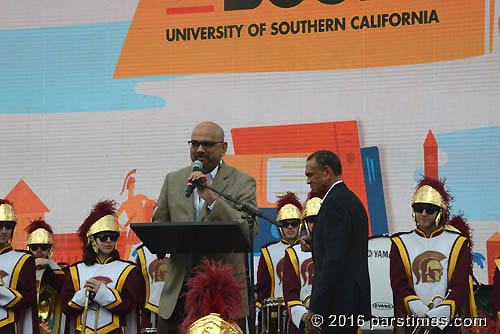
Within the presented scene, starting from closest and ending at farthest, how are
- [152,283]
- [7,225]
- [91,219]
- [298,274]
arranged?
1. [7,225]
2. [91,219]
3. [298,274]
4. [152,283]

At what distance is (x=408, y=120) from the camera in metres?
8.82

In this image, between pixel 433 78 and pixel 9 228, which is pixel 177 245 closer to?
pixel 9 228

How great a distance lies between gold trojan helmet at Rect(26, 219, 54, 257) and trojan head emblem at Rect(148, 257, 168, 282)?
1.34 meters

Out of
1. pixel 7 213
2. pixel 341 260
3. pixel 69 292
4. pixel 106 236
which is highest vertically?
pixel 7 213

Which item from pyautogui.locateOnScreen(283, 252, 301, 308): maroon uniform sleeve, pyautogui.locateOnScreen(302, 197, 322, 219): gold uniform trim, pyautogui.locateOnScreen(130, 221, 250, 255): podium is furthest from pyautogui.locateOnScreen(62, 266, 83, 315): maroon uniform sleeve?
pyautogui.locateOnScreen(130, 221, 250, 255): podium

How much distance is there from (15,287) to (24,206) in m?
2.70

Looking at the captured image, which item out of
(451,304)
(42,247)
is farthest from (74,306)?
(451,304)

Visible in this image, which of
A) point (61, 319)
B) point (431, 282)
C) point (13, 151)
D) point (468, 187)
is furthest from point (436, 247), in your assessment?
point (13, 151)

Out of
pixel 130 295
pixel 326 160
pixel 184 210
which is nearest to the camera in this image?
pixel 184 210

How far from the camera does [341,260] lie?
4.54m

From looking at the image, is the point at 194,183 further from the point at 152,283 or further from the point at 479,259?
the point at 479,259

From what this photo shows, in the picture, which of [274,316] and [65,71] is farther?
Result: [65,71]

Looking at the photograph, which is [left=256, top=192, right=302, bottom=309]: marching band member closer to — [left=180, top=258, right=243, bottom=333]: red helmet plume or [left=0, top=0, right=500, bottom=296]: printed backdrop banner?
[left=0, top=0, right=500, bottom=296]: printed backdrop banner

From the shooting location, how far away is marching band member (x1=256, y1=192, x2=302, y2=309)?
27.3 ft
